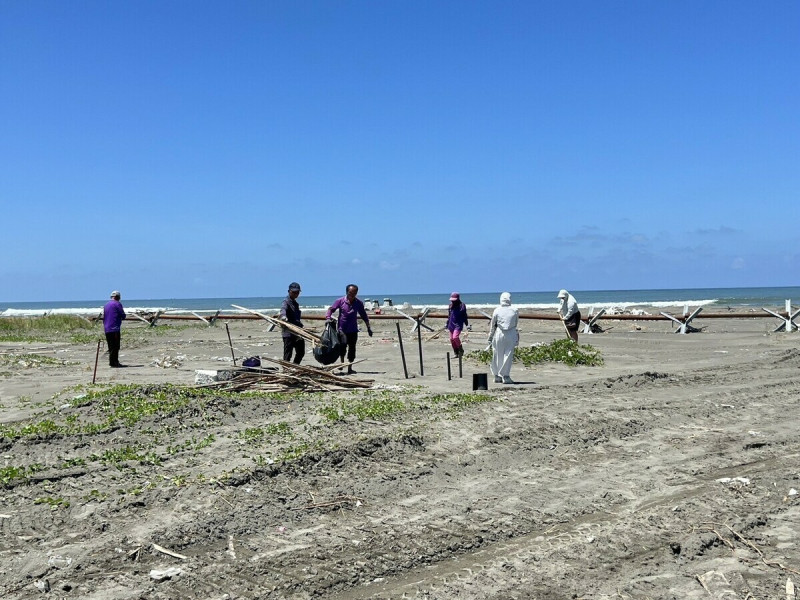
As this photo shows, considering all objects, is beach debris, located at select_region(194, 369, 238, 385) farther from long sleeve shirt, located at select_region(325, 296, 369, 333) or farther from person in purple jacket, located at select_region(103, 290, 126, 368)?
person in purple jacket, located at select_region(103, 290, 126, 368)

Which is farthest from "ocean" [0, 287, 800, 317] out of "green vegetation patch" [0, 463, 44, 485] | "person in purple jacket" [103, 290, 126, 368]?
"green vegetation patch" [0, 463, 44, 485]

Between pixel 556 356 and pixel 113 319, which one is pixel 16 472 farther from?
pixel 556 356

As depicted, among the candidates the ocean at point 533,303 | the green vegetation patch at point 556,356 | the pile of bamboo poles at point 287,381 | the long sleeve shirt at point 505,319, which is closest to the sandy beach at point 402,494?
the pile of bamboo poles at point 287,381

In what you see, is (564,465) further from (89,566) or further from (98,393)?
(98,393)

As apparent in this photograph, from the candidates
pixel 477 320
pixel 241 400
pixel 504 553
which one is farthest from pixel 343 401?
pixel 477 320

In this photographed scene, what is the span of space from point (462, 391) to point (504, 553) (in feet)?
22.7

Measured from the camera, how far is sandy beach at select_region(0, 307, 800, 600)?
493 cm

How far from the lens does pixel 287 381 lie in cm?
1186

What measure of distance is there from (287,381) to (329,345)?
2.31 m

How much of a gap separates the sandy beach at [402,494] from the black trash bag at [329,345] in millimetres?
2612

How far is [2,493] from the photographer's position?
6.52 meters

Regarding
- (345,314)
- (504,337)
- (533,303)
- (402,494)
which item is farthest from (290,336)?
(533,303)

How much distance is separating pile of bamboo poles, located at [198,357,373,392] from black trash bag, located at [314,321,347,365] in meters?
1.81

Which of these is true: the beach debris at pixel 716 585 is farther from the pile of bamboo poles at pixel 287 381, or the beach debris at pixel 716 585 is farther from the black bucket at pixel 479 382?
the pile of bamboo poles at pixel 287 381
